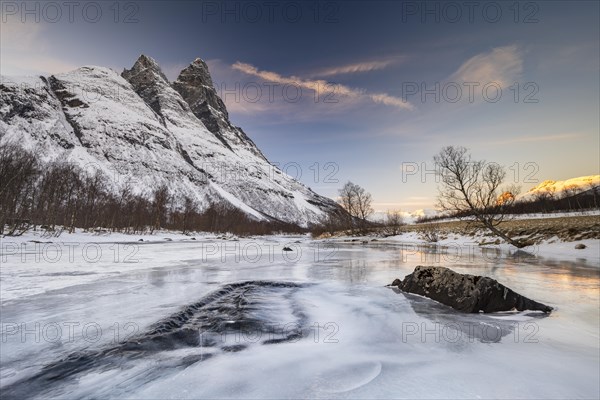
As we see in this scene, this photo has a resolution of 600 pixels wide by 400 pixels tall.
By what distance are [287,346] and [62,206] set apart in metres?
81.6

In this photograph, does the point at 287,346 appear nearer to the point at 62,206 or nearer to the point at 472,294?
the point at 472,294

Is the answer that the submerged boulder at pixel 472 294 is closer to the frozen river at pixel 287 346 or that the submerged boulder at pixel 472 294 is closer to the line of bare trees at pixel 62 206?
the frozen river at pixel 287 346

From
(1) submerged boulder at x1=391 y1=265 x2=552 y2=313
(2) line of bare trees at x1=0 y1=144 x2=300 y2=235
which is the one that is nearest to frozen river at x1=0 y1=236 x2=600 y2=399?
(1) submerged boulder at x1=391 y1=265 x2=552 y2=313

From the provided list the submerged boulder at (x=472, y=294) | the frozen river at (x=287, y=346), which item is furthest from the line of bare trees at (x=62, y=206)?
the submerged boulder at (x=472, y=294)

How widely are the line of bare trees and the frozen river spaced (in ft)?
130

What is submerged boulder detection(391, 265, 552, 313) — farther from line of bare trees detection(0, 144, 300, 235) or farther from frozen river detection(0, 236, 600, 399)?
line of bare trees detection(0, 144, 300, 235)

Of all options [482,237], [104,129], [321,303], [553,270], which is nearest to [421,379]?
[321,303]

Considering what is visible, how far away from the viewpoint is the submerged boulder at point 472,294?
6.03m

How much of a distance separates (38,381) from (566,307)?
835 centimetres

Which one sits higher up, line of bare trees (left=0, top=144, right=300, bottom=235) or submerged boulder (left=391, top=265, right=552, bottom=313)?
line of bare trees (left=0, top=144, right=300, bottom=235)

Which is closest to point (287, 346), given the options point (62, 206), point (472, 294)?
point (472, 294)

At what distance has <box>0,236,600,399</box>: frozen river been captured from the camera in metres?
2.96

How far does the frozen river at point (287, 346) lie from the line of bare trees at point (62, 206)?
3972 centimetres

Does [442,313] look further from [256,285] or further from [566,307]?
[256,285]
